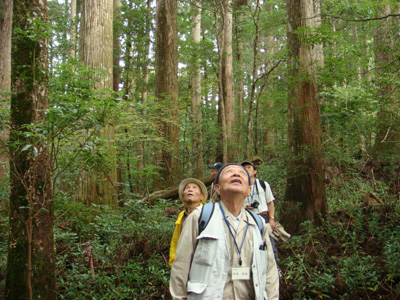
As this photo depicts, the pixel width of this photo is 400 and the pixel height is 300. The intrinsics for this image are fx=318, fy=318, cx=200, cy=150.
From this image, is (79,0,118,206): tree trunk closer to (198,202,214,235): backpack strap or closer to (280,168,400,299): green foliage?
(280,168,400,299): green foliage

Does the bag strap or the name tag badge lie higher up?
the bag strap

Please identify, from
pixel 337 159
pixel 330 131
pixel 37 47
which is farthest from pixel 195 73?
pixel 37 47

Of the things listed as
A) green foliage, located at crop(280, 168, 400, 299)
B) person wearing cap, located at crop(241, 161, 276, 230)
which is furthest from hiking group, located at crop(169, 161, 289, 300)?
green foliage, located at crop(280, 168, 400, 299)

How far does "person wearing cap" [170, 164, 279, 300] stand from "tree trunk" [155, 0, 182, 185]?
8299 millimetres

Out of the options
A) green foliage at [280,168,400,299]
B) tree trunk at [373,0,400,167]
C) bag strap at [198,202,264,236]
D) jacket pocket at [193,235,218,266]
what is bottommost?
green foliage at [280,168,400,299]

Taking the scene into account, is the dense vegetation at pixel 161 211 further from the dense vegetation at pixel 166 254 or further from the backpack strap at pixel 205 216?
the backpack strap at pixel 205 216

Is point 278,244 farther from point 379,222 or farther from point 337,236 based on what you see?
point 379,222

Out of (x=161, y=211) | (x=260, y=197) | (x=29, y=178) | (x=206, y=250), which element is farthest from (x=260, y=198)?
(x=29, y=178)

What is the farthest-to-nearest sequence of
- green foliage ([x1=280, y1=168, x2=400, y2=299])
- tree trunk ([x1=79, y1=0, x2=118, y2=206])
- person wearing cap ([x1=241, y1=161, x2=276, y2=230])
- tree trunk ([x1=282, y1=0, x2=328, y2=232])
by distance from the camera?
1. tree trunk ([x1=79, y1=0, x2=118, y2=206])
2. tree trunk ([x1=282, y1=0, x2=328, y2=232])
3. person wearing cap ([x1=241, y1=161, x2=276, y2=230])
4. green foliage ([x1=280, y1=168, x2=400, y2=299])

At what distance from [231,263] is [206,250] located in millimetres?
228

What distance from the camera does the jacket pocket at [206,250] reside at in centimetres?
215

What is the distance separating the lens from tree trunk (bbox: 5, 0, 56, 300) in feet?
11.0

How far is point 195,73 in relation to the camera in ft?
54.4

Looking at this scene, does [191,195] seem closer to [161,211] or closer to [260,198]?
[260,198]
